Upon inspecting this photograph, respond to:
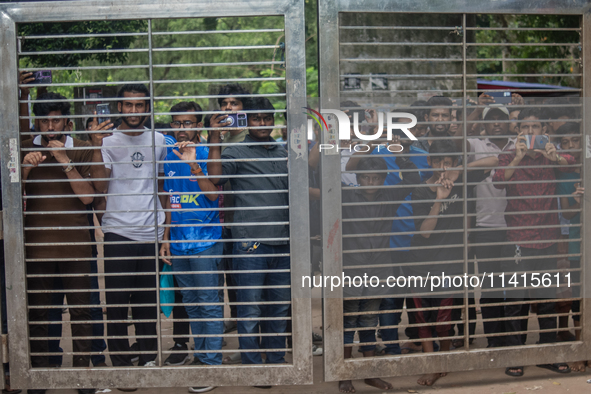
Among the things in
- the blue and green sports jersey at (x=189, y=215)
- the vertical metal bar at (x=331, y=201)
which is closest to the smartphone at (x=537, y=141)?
the vertical metal bar at (x=331, y=201)

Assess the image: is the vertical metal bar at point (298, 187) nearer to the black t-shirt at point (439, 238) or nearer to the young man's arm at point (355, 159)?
the young man's arm at point (355, 159)

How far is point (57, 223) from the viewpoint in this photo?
4.35 metres

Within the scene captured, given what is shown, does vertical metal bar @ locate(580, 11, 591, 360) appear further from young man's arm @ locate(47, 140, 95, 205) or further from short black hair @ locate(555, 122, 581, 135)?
young man's arm @ locate(47, 140, 95, 205)

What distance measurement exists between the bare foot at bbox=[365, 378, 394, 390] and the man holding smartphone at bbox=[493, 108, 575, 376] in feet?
3.47

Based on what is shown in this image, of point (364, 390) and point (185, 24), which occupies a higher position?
point (185, 24)

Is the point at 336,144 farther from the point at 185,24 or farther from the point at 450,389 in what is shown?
the point at 185,24

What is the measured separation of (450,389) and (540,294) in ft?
3.63

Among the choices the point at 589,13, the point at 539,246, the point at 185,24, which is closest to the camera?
the point at 589,13

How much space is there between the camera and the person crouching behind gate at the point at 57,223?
422cm

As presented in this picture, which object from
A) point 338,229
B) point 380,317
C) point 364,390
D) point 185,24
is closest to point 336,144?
point 338,229

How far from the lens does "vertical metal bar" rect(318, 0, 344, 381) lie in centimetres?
398

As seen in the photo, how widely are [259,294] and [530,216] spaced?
243 cm

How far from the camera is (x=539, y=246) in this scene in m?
4.66

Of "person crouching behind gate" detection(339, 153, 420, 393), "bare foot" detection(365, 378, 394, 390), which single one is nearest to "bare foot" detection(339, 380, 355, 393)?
"person crouching behind gate" detection(339, 153, 420, 393)
